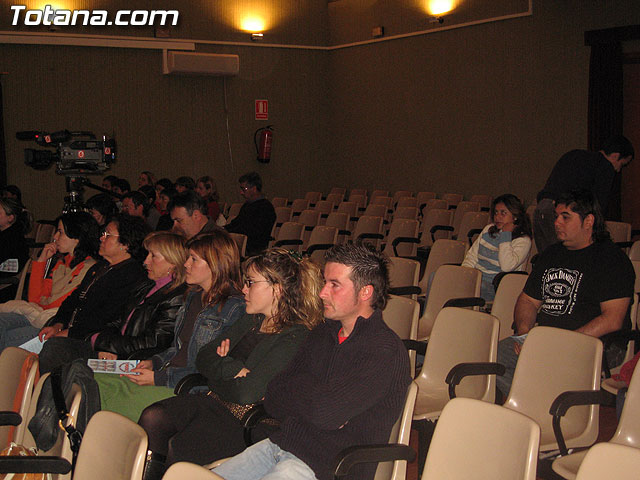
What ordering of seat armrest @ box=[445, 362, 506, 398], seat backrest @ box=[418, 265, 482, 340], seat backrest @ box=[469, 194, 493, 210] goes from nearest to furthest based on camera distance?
seat armrest @ box=[445, 362, 506, 398]
seat backrest @ box=[418, 265, 482, 340]
seat backrest @ box=[469, 194, 493, 210]

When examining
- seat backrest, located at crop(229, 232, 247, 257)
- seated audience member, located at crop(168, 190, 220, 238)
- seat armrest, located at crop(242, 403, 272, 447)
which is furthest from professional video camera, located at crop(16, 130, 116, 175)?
seat armrest, located at crop(242, 403, 272, 447)

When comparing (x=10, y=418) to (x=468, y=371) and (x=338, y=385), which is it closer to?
(x=338, y=385)

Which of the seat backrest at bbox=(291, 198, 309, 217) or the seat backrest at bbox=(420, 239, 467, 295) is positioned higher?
the seat backrest at bbox=(291, 198, 309, 217)

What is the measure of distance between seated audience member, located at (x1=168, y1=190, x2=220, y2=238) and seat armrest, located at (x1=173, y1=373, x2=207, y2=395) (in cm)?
216

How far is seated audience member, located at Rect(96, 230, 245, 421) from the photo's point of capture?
115 inches

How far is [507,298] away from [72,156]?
345 cm

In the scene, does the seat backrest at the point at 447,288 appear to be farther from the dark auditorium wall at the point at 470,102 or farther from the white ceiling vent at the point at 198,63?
the white ceiling vent at the point at 198,63

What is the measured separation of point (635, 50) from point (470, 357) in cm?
605

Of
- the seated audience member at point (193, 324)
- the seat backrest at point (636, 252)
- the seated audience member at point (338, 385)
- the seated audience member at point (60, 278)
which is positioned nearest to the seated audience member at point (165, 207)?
the seated audience member at point (60, 278)

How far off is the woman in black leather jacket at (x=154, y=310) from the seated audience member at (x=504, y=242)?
2.02 meters

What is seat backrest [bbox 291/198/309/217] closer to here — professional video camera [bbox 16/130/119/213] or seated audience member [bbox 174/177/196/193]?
seated audience member [bbox 174/177/196/193]

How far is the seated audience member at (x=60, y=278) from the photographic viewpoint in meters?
4.18

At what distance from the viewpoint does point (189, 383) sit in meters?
2.78

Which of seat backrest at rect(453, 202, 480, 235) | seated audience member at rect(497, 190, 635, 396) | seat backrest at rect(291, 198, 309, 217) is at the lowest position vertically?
seated audience member at rect(497, 190, 635, 396)
